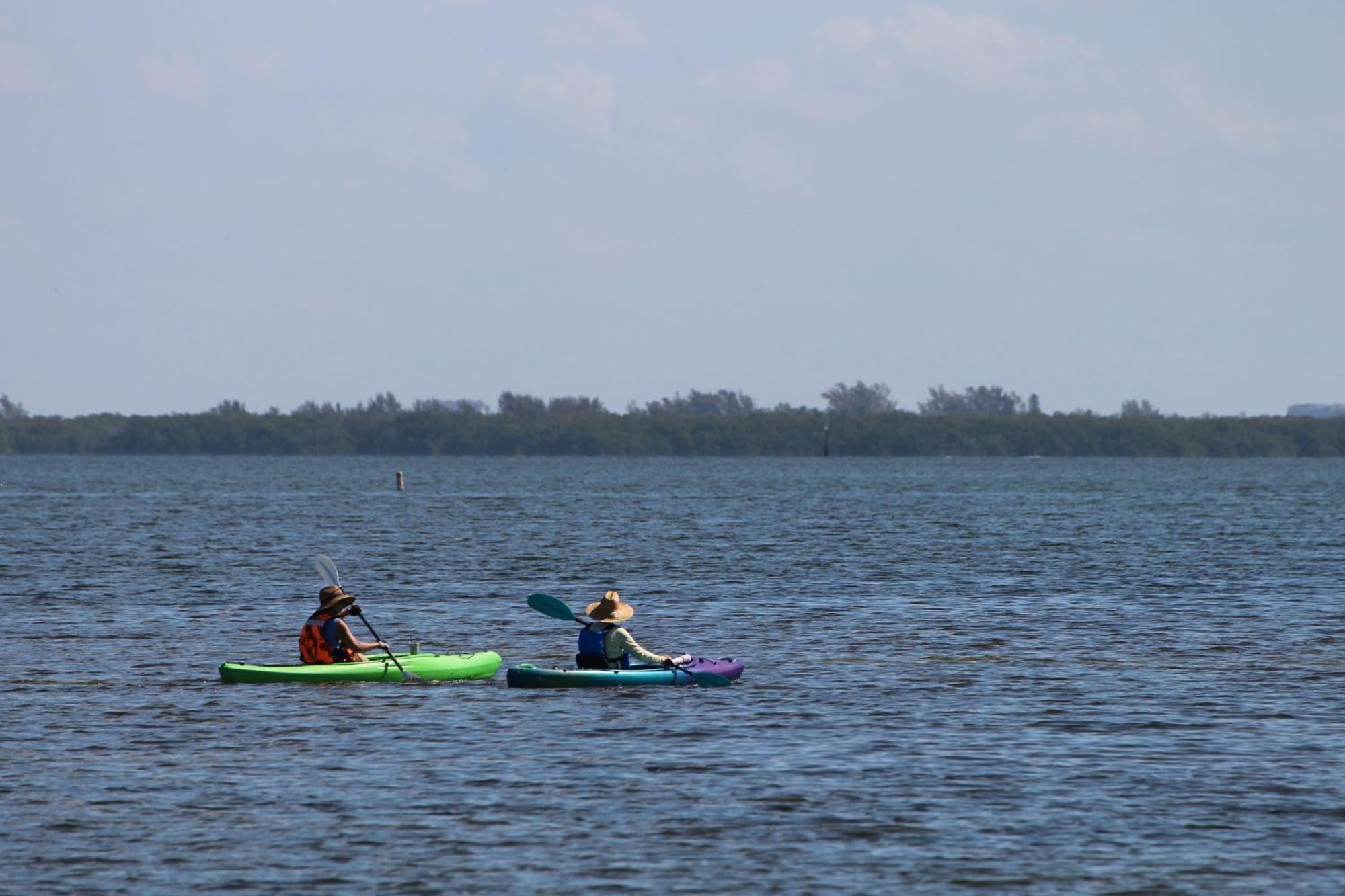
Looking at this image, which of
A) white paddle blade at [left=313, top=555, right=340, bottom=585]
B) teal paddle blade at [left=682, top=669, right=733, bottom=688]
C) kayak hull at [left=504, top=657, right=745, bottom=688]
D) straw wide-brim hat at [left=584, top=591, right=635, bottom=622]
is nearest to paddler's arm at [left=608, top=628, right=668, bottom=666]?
kayak hull at [left=504, top=657, right=745, bottom=688]

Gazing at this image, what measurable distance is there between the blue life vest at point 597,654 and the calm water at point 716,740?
49 centimetres

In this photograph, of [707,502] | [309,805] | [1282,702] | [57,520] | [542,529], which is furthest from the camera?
[707,502]

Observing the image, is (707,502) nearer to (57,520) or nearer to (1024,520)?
(1024,520)

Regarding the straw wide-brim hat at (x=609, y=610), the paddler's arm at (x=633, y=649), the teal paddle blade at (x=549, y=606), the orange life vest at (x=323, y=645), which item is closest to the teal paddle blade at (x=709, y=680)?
the paddler's arm at (x=633, y=649)

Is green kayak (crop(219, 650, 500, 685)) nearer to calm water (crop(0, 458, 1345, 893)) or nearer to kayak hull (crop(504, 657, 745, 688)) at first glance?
calm water (crop(0, 458, 1345, 893))

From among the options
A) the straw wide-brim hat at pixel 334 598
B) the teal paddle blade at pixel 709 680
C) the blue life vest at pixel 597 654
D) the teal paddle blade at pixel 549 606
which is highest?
the straw wide-brim hat at pixel 334 598

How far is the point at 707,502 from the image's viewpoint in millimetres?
126250

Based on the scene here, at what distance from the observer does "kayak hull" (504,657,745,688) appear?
93.8ft

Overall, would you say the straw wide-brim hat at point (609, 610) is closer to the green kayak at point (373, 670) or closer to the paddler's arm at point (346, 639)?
the green kayak at point (373, 670)

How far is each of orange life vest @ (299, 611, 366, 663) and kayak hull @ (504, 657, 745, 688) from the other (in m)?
2.69

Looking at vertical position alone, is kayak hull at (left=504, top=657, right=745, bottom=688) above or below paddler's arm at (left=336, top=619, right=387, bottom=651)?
below

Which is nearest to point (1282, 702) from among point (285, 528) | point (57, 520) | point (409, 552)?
point (409, 552)

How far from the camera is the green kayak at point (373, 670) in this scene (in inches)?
1150

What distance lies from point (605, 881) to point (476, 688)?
41.6ft
